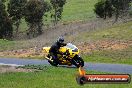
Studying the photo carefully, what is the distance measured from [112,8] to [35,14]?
52.7 feet

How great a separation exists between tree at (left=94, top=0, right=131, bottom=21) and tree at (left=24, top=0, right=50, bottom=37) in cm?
1214

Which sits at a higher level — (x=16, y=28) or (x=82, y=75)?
(x=82, y=75)

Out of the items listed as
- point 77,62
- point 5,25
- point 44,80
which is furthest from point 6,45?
point 77,62

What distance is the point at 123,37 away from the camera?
55.0 meters

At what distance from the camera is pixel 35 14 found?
81.1 metres

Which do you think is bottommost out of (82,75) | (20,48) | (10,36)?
(10,36)

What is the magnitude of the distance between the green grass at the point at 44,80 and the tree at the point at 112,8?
49.1 metres

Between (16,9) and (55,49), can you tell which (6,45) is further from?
(55,49)

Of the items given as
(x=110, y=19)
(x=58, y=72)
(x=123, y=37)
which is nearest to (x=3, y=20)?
(x=110, y=19)

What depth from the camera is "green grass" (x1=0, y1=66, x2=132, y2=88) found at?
2351cm

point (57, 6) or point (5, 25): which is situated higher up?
point (57, 6)

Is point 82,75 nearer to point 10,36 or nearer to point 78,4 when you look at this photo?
point 10,36

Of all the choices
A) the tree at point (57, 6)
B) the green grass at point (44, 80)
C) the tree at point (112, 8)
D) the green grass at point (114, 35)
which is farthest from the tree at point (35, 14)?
the green grass at point (44, 80)

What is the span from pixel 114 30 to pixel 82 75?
169 feet
